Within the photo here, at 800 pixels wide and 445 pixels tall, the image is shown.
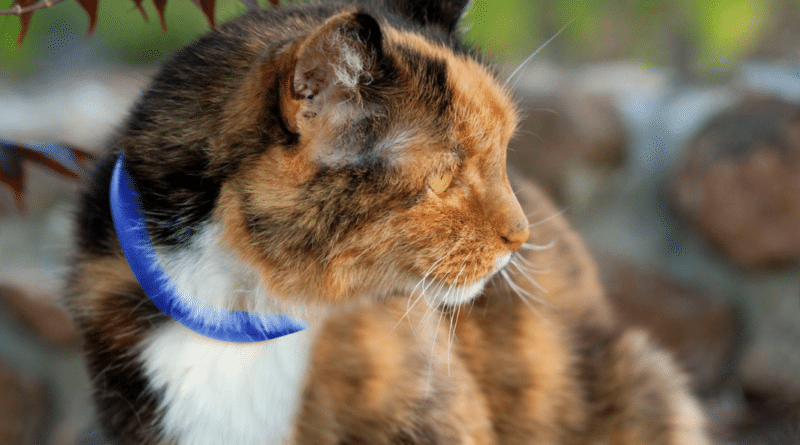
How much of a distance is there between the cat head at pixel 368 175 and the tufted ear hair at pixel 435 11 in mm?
171

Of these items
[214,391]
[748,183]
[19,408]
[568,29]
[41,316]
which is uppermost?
[568,29]

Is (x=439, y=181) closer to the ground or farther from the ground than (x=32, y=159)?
farther from the ground

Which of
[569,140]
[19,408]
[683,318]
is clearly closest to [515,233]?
[569,140]

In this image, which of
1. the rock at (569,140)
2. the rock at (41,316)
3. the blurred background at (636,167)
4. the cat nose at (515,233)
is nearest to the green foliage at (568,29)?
the blurred background at (636,167)

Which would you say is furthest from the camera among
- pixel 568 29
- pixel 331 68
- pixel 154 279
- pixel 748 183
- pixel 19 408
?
pixel 568 29

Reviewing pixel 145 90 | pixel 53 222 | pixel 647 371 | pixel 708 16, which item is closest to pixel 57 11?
pixel 53 222

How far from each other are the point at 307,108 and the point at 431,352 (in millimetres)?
465

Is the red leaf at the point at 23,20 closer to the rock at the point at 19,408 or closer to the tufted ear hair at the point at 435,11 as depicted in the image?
the tufted ear hair at the point at 435,11

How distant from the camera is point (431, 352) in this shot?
1.08 metres

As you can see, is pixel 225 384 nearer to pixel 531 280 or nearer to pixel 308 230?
pixel 308 230

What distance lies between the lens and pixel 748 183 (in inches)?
69.6

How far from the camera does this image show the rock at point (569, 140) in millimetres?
1983

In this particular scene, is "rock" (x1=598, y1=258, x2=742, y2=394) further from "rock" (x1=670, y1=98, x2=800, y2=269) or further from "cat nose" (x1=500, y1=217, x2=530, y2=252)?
"cat nose" (x1=500, y1=217, x2=530, y2=252)

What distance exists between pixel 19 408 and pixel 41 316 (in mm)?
227
